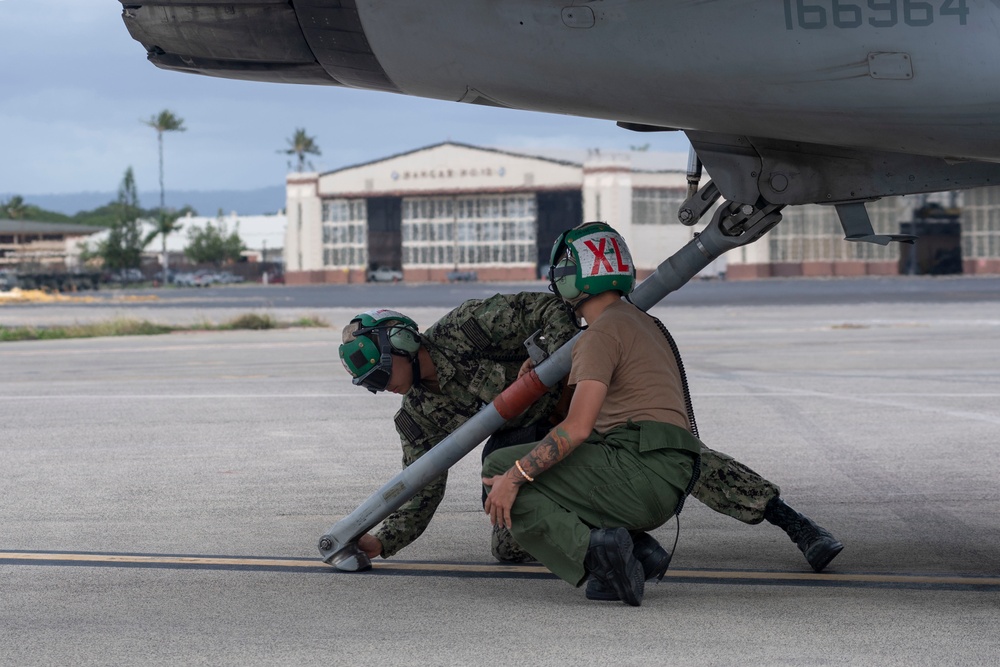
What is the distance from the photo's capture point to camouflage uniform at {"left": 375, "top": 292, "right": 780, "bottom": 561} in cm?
603

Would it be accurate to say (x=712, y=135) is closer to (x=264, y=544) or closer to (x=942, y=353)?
(x=264, y=544)

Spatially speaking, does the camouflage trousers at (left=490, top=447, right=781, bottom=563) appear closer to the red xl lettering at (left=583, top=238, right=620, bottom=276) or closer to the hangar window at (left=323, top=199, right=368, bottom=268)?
the red xl lettering at (left=583, top=238, right=620, bottom=276)

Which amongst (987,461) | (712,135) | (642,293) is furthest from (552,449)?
(987,461)

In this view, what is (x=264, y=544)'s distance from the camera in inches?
275

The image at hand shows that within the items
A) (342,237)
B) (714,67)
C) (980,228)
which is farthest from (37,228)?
(714,67)

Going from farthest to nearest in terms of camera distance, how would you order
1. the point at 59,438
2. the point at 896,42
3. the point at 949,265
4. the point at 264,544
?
the point at 949,265 → the point at 59,438 → the point at 264,544 → the point at 896,42

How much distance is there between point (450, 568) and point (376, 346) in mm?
1250

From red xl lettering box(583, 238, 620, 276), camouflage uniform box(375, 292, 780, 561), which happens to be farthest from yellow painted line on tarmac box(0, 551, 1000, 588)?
red xl lettering box(583, 238, 620, 276)

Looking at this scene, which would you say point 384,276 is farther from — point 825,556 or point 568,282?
point 568,282

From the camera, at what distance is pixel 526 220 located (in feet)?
340

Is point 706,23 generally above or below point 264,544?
above

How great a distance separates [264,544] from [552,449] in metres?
2.40

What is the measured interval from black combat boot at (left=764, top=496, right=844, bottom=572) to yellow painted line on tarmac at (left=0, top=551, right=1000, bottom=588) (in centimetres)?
10

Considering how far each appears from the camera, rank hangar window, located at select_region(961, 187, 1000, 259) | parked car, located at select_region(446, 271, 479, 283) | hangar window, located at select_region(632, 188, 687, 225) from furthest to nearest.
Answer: parked car, located at select_region(446, 271, 479, 283) < hangar window, located at select_region(632, 188, 687, 225) < hangar window, located at select_region(961, 187, 1000, 259)
